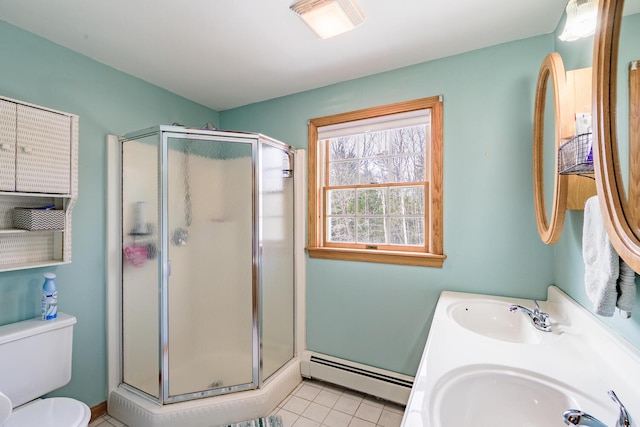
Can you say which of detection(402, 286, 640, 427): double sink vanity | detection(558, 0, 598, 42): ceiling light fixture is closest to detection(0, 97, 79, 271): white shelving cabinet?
detection(402, 286, 640, 427): double sink vanity

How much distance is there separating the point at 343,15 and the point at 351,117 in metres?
0.79

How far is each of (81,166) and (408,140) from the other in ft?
7.22

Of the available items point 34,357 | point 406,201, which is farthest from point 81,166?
point 406,201

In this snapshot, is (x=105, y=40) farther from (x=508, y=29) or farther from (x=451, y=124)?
(x=508, y=29)

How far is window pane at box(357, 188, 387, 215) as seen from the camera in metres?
2.13

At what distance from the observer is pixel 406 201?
6.76 ft

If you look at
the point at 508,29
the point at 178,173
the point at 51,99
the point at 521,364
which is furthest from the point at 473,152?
the point at 51,99

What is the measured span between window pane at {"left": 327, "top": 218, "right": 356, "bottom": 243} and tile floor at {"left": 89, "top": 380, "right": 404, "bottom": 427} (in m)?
Answer: 1.14

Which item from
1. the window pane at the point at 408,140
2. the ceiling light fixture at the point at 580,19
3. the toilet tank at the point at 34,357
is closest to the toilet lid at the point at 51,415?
the toilet tank at the point at 34,357

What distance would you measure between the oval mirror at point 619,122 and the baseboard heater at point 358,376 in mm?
1643

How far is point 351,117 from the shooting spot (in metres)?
2.16

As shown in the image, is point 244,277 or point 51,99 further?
point 244,277

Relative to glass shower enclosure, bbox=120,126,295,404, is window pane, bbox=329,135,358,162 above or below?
above

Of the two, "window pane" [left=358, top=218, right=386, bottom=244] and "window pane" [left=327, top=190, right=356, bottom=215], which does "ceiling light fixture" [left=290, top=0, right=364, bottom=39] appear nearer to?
"window pane" [left=327, top=190, right=356, bottom=215]
